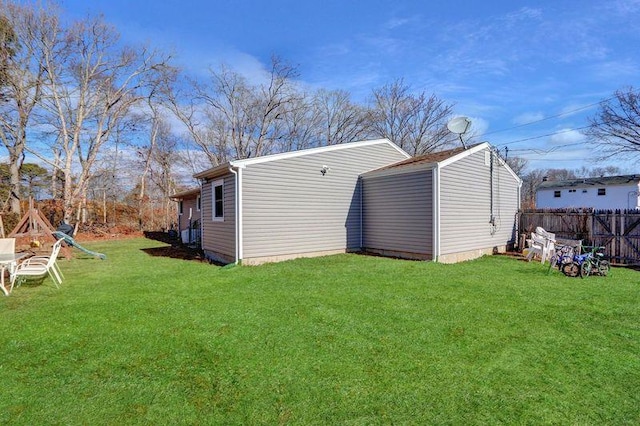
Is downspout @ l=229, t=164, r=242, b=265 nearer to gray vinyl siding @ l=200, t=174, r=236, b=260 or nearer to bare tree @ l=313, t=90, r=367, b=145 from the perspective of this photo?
gray vinyl siding @ l=200, t=174, r=236, b=260

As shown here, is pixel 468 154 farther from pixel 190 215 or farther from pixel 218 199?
pixel 190 215

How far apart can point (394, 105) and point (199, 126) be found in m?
14.5

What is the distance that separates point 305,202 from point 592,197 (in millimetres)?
28766

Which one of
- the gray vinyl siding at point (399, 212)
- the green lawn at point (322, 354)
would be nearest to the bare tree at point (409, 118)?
the gray vinyl siding at point (399, 212)

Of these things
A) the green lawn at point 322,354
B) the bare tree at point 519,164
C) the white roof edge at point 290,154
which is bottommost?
the green lawn at point 322,354

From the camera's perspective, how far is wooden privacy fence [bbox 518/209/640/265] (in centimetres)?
991

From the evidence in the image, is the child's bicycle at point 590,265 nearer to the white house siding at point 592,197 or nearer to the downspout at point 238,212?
the downspout at point 238,212

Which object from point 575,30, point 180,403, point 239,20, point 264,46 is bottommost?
point 180,403

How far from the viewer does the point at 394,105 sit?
26.6 m

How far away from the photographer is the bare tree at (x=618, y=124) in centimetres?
2458

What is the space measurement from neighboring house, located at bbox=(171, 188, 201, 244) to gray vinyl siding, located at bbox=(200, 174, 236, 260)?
3.80 meters

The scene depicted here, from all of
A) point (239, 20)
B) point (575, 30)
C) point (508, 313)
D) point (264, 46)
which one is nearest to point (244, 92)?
point (264, 46)

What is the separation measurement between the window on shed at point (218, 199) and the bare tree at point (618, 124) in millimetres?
28003

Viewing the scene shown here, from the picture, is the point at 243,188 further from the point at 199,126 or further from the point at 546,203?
the point at 546,203
